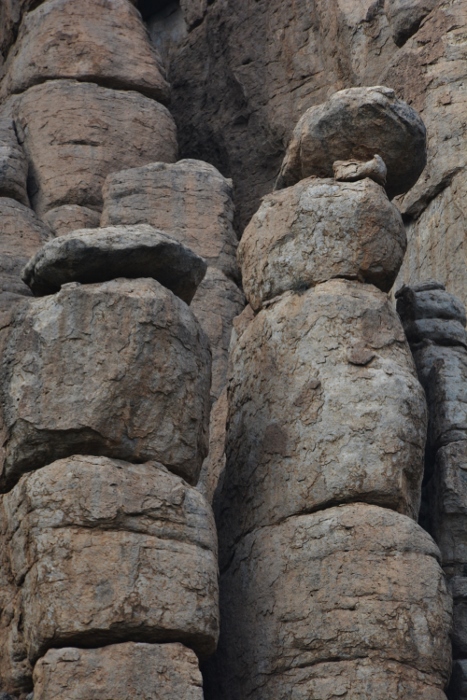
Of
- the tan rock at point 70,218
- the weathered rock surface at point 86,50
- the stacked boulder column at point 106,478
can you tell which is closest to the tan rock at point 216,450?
→ the stacked boulder column at point 106,478

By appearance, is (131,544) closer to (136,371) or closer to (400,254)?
(136,371)

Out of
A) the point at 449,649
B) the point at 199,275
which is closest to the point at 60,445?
the point at 199,275

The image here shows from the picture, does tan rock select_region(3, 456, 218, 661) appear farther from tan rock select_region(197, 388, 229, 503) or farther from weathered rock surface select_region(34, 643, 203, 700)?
tan rock select_region(197, 388, 229, 503)

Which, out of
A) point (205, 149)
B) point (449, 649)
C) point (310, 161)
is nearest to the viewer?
point (449, 649)

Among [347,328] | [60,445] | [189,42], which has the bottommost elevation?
[60,445]

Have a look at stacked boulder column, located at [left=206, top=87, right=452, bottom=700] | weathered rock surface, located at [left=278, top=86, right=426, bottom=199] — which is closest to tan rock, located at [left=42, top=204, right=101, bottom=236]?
stacked boulder column, located at [left=206, top=87, right=452, bottom=700]

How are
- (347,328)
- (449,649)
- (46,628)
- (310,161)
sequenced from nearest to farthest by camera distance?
(46,628) < (449,649) < (347,328) < (310,161)

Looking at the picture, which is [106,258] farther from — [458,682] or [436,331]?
[458,682]

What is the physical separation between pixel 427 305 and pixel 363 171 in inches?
60.2

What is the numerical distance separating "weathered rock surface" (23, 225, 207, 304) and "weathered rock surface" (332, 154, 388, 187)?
181 cm

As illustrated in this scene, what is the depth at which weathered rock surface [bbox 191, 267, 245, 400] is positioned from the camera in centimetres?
1728

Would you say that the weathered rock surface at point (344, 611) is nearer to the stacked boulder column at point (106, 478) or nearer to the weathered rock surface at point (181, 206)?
the stacked boulder column at point (106, 478)

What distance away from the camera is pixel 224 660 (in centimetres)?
1350

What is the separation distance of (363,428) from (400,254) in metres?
1.80
